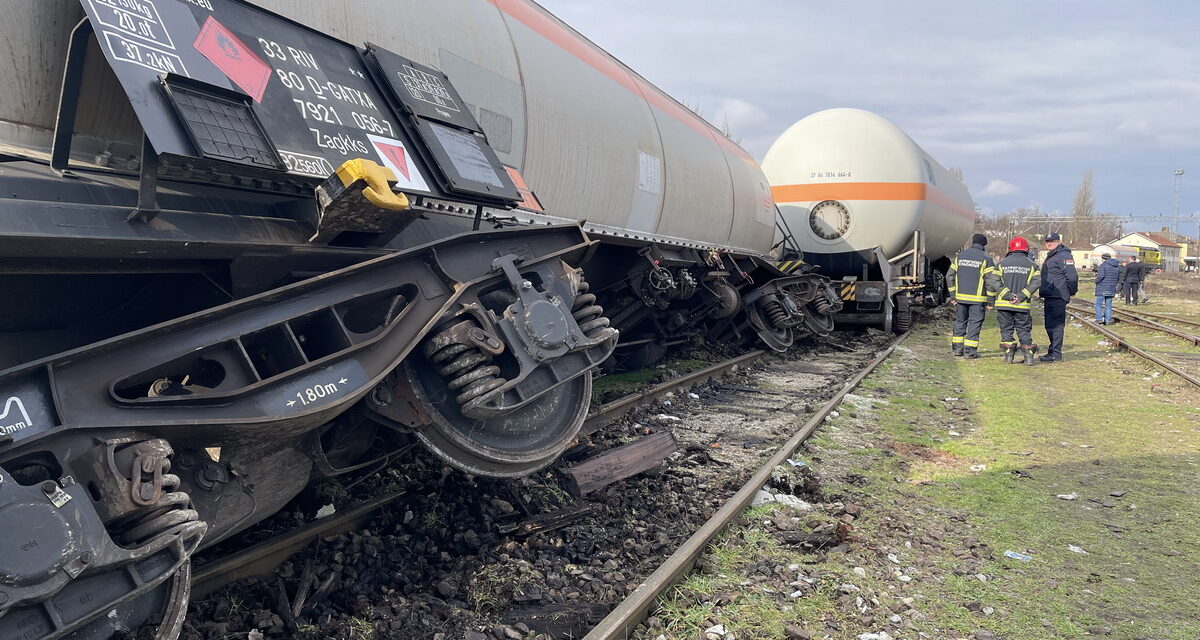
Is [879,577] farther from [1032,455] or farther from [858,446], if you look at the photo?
[1032,455]

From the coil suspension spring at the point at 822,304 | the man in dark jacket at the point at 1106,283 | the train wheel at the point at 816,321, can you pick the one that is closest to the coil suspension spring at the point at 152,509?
the train wheel at the point at 816,321

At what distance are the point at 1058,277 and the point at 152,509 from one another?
12824 millimetres

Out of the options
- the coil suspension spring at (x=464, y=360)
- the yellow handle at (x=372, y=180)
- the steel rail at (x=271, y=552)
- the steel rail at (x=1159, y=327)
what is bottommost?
the steel rail at (x=1159, y=327)

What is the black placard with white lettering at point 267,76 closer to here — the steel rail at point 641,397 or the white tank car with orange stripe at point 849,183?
the steel rail at point 641,397

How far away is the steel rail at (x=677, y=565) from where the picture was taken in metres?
2.94

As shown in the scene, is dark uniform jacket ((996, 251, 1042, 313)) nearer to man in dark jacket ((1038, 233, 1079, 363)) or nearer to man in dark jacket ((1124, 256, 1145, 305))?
man in dark jacket ((1038, 233, 1079, 363))

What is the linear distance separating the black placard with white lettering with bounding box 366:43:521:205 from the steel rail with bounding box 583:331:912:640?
6.77 feet

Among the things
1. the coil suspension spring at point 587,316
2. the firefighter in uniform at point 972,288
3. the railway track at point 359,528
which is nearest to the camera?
the railway track at point 359,528

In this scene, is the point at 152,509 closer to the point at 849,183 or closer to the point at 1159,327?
the point at 849,183

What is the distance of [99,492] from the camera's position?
2.14m

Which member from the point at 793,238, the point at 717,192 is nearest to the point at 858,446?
the point at 717,192

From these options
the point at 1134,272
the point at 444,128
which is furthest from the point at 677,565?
the point at 1134,272

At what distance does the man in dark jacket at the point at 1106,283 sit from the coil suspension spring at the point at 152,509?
19903mm

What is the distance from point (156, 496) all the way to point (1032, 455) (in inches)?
252
